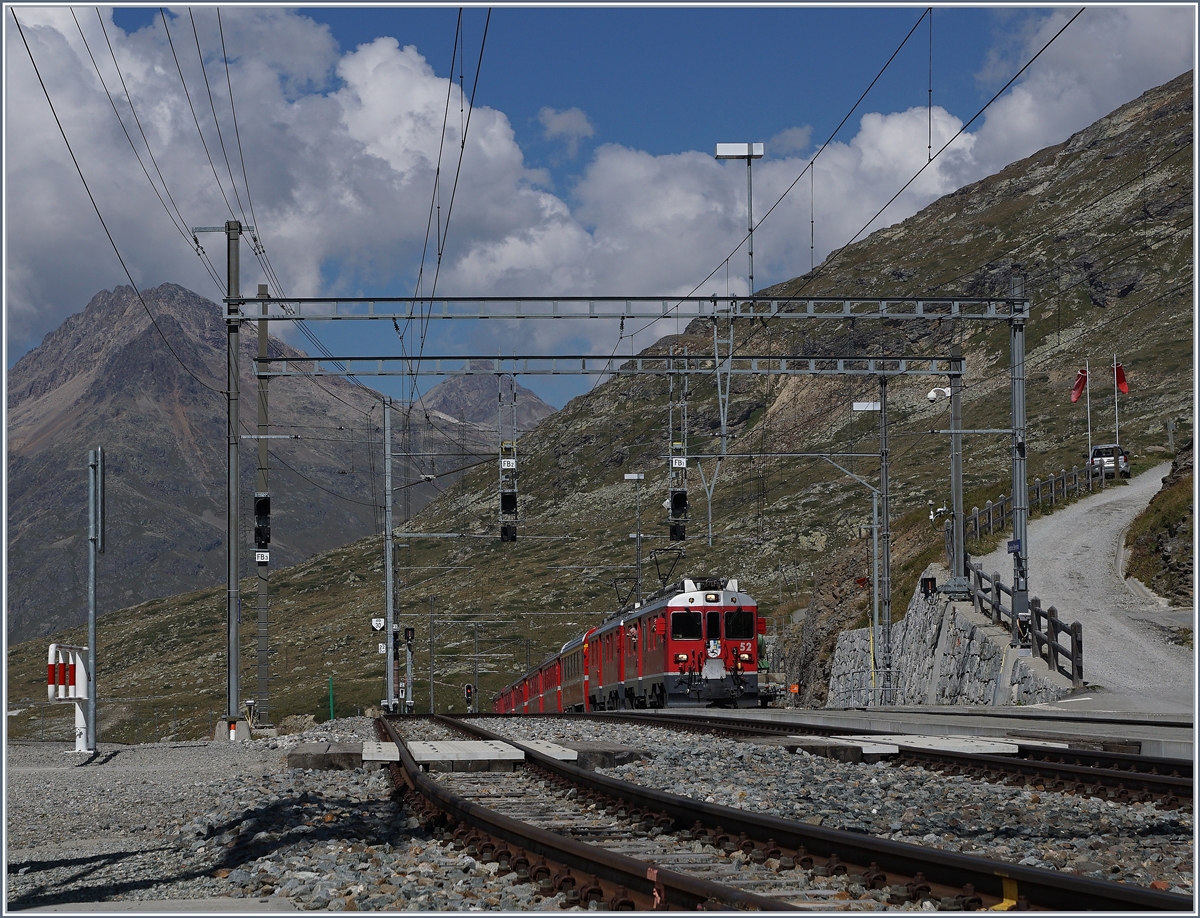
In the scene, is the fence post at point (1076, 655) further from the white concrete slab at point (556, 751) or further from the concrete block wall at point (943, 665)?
the white concrete slab at point (556, 751)

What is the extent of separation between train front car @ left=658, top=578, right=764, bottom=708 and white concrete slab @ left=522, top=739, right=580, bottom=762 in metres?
14.0

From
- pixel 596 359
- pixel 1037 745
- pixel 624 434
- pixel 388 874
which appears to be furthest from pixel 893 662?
pixel 624 434

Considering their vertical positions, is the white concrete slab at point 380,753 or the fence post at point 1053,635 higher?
the fence post at point 1053,635

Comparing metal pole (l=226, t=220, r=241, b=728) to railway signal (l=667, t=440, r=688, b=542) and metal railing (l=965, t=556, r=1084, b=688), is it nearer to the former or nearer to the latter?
railway signal (l=667, t=440, r=688, b=542)

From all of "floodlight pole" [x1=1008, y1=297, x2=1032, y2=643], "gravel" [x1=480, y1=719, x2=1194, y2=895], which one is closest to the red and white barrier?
"gravel" [x1=480, y1=719, x2=1194, y2=895]

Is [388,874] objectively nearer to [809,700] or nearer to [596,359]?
[596,359]

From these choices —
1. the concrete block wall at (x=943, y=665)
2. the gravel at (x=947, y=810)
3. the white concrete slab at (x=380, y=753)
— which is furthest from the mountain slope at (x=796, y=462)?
the gravel at (x=947, y=810)

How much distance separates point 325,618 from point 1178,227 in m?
120

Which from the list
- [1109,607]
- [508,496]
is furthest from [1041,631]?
[508,496]

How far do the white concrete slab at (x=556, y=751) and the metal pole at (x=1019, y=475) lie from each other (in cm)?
1522

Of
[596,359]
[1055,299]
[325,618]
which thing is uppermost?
[1055,299]

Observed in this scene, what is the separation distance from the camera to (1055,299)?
16612cm

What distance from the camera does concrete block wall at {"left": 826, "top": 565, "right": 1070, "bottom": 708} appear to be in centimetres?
2761

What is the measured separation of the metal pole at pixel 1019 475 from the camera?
2831cm
